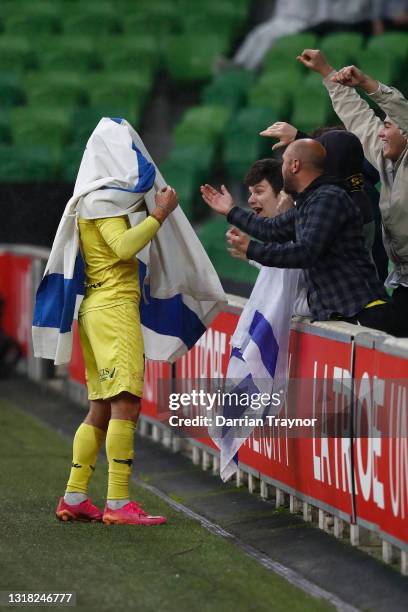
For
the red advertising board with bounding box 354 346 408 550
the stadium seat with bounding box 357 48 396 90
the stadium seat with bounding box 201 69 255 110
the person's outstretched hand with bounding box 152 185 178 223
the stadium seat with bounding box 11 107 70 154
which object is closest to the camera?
the red advertising board with bounding box 354 346 408 550

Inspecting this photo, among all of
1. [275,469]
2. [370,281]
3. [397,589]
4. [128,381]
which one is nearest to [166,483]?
[275,469]

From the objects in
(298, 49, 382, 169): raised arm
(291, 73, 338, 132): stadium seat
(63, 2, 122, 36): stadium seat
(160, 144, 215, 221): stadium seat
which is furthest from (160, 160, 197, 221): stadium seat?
(298, 49, 382, 169): raised arm

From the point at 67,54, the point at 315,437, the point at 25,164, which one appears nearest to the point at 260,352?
the point at 315,437

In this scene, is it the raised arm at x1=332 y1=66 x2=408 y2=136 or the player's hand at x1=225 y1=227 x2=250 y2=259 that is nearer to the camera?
the player's hand at x1=225 y1=227 x2=250 y2=259

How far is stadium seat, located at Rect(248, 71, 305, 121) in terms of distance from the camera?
13.6m

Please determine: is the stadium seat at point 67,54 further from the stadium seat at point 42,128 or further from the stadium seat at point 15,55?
the stadium seat at point 42,128

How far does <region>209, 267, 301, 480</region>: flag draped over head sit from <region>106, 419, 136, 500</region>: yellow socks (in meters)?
0.61

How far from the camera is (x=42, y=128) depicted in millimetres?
14695

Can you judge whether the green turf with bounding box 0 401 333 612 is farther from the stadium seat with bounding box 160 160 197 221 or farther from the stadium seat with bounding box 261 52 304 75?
the stadium seat with bounding box 261 52 304 75

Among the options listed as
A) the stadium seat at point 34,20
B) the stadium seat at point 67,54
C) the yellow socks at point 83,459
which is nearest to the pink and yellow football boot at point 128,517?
the yellow socks at point 83,459

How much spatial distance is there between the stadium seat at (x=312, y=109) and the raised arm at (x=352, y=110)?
6.63 meters

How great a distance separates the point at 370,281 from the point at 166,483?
191 cm

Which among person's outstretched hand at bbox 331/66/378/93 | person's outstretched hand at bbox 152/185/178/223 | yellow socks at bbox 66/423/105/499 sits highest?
person's outstretched hand at bbox 331/66/378/93

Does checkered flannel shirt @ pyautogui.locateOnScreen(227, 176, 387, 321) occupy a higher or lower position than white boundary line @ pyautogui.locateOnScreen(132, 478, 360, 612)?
higher
